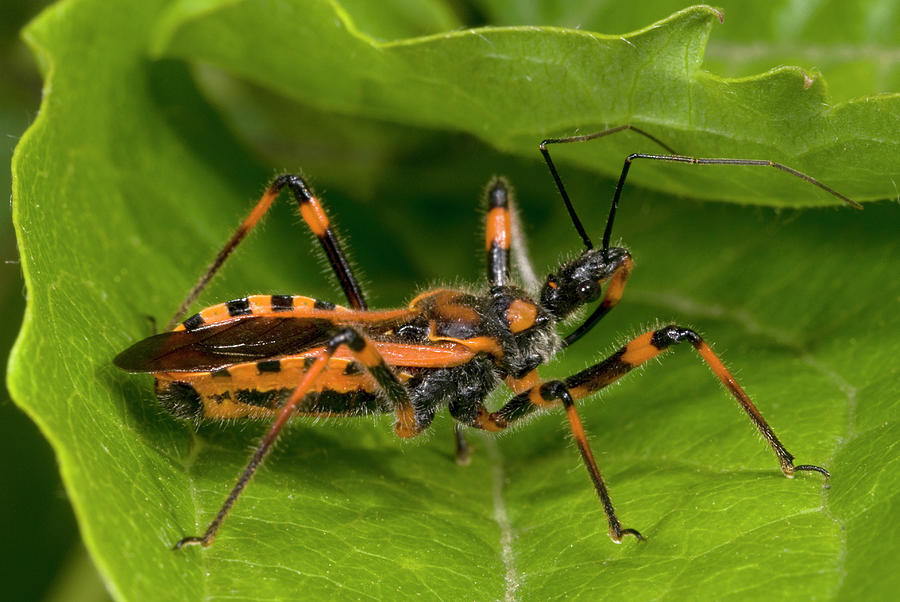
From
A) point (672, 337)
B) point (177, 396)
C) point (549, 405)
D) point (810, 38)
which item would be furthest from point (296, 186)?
point (810, 38)

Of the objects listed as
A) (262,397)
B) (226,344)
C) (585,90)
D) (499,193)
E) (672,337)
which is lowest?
(262,397)

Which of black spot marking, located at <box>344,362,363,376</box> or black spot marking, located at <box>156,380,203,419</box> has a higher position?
black spot marking, located at <box>344,362,363,376</box>

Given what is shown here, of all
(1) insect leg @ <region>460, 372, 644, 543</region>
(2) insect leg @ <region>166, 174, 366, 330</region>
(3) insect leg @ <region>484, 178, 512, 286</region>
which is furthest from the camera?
(3) insect leg @ <region>484, 178, 512, 286</region>

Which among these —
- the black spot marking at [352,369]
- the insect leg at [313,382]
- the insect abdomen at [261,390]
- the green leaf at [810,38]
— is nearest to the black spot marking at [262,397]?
the insect abdomen at [261,390]

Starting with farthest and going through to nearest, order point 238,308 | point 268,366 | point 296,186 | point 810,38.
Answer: point 810,38
point 296,186
point 238,308
point 268,366

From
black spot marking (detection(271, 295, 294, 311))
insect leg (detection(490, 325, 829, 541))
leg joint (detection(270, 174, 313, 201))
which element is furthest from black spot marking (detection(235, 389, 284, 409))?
leg joint (detection(270, 174, 313, 201))

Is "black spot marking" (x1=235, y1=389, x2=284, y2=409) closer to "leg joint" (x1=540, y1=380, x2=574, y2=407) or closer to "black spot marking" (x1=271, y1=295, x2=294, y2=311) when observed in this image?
"black spot marking" (x1=271, y1=295, x2=294, y2=311)

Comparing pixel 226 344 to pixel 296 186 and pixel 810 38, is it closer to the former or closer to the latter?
pixel 296 186
